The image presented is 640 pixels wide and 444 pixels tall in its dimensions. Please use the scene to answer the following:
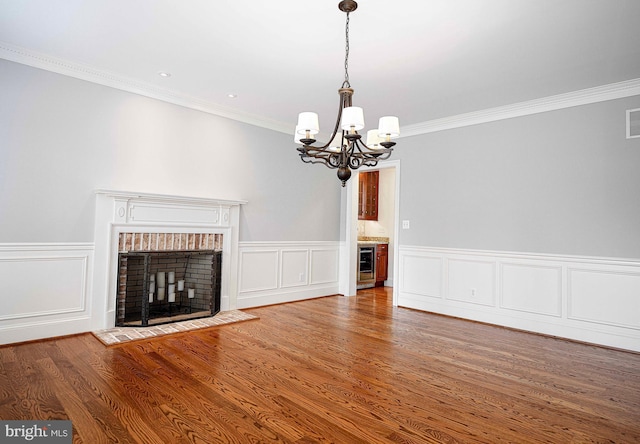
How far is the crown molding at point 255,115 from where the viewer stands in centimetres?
368

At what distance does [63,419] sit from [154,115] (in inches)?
131

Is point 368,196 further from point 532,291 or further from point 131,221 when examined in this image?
point 131,221

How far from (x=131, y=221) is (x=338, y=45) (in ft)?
9.30

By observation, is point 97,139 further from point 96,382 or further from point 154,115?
point 96,382

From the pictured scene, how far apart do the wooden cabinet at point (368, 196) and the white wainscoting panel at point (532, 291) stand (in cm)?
229

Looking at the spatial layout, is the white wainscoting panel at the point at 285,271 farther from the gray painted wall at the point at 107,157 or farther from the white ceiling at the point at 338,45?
the white ceiling at the point at 338,45

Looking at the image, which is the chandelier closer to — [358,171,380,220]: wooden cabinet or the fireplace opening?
the fireplace opening

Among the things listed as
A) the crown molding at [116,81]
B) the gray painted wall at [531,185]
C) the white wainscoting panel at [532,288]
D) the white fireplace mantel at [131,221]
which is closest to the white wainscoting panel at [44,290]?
the white fireplace mantel at [131,221]

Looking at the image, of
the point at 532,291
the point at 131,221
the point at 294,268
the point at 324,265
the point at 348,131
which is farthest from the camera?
the point at 324,265

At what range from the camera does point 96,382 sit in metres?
2.70

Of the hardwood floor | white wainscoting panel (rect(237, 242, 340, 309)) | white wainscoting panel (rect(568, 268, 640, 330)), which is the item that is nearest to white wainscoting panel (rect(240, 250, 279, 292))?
white wainscoting panel (rect(237, 242, 340, 309))

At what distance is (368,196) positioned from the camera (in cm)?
802

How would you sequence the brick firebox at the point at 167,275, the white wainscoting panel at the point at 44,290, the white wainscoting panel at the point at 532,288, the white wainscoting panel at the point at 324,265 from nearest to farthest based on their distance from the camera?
the white wainscoting panel at the point at 44,290 → the brick firebox at the point at 167,275 → the white wainscoting panel at the point at 532,288 → the white wainscoting panel at the point at 324,265

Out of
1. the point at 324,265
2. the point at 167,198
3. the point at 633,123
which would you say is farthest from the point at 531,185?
the point at 167,198
